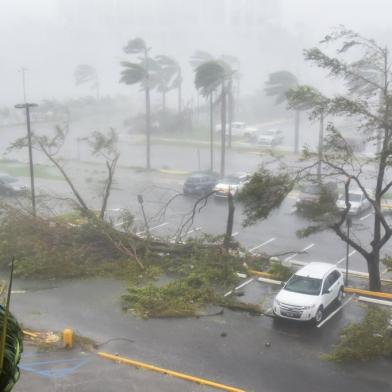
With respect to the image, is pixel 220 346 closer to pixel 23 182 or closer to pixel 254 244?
pixel 254 244

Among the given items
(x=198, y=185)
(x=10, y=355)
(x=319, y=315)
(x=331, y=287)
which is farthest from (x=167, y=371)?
(x=198, y=185)

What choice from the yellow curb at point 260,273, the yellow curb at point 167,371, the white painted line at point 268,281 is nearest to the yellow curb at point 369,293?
the white painted line at point 268,281

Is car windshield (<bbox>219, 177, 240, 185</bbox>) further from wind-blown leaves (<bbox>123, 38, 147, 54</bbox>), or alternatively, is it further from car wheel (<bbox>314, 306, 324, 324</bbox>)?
car wheel (<bbox>314, 306, 324, 324</bbox>)

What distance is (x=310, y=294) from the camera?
1745cm

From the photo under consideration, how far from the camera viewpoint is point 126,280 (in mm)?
20625

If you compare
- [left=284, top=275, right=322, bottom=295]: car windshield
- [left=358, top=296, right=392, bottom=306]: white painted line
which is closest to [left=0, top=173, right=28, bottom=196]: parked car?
[left=284, top=275, right=322, bottom=295]: car windshield

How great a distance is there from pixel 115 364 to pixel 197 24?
16025 cm

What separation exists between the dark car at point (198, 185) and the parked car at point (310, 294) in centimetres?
1707

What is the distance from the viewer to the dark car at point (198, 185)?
3556 cm

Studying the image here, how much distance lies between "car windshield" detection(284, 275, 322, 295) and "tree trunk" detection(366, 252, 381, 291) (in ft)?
7.67

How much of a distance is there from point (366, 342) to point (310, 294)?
317cm

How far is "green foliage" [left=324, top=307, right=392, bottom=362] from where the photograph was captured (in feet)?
47.3

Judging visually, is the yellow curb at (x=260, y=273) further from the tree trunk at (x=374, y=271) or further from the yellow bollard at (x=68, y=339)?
the yellow bollard at (x=68, y=339)

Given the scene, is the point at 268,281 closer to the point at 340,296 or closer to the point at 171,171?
the point at 340,296
